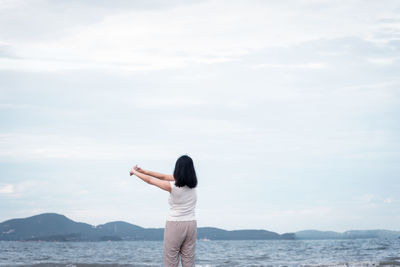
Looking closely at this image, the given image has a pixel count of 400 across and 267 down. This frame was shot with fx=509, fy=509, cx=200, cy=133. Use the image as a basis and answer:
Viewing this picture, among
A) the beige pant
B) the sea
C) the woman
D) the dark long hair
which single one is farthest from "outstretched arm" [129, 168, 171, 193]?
the sea

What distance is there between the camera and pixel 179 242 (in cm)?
583

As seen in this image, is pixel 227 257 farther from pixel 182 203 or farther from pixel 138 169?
pixel 138 169

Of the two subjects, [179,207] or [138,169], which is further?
[179,207]

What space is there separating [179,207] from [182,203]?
0.06 m

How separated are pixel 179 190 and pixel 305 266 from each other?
1484cm

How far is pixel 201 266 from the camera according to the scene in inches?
786

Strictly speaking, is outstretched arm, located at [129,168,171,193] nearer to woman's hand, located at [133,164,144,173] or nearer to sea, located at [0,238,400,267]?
woman's hand, located at [133,164,144,173]

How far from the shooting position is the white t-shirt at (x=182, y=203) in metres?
5.68

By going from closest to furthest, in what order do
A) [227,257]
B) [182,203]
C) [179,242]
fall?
[182,203]
[179,242]
[227,257]

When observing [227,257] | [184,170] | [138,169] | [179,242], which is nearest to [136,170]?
[138,169]

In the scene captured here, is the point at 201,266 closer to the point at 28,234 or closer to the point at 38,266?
the point at 38,266

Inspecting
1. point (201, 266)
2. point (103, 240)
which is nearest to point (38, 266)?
point (201, 266)

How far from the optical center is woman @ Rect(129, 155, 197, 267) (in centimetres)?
561

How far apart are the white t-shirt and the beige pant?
0.22 feet
